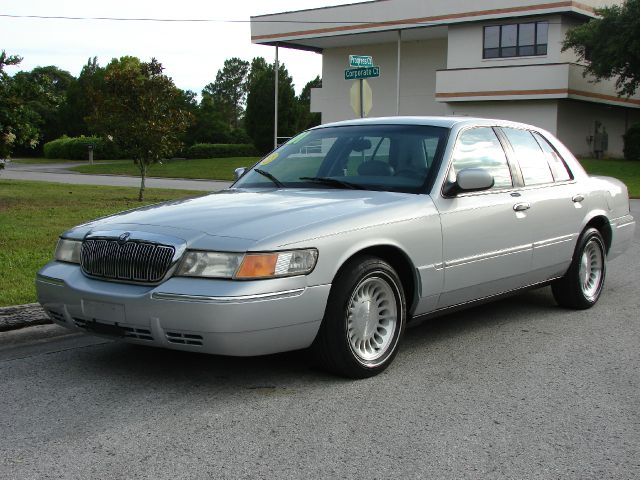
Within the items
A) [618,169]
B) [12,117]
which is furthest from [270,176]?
[618,169]

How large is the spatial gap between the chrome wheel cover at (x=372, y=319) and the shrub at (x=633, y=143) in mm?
34693

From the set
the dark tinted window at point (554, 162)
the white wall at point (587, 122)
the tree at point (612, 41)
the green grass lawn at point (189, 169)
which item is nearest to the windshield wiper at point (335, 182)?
the dark tinted window at point (554, 162)

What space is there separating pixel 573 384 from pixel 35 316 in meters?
3.86

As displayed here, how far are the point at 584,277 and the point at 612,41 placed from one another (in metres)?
28.7

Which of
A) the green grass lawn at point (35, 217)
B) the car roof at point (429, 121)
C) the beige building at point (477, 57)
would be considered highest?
the beige building at point (477, 57)

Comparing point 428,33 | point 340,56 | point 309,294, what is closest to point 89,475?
point 309,294

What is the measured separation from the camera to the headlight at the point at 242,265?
4379 mm

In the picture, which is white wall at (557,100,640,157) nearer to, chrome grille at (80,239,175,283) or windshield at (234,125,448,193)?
windshield at (234,125,448,193)

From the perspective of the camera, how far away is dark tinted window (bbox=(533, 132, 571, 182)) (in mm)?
6848

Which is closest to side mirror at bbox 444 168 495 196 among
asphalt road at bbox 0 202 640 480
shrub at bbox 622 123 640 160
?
asphalt road at bbox 0 202 640 480

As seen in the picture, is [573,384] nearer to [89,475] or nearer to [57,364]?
[89,475]

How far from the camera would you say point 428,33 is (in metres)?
41.7

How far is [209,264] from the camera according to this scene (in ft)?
14.6

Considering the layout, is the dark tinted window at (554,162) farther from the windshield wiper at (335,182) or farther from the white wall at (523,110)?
the white wall at (523,110)
